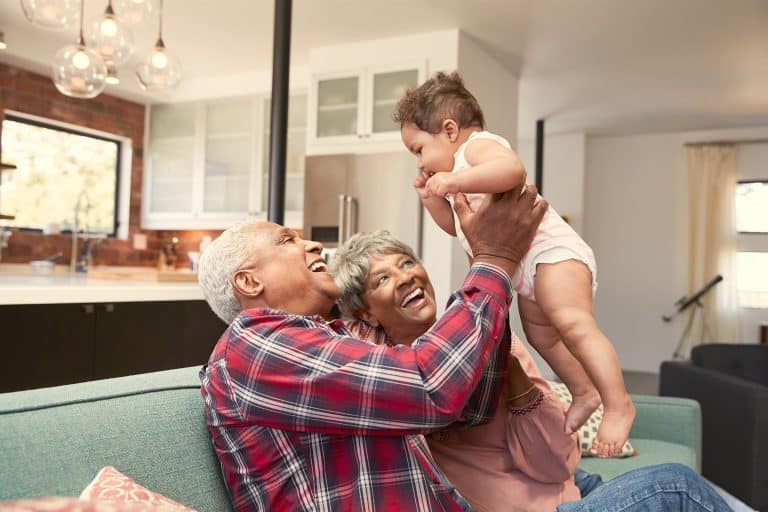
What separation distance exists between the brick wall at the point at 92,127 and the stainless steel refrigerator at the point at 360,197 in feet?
6.13

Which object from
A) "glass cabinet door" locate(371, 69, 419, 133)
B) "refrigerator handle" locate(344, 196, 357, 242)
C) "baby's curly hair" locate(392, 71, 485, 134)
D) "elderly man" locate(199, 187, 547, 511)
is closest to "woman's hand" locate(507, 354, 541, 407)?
"elderly man" locate(199, 187, 547, 511)

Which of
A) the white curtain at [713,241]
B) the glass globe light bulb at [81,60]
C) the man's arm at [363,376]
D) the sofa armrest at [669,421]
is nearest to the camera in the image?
the man's arm at [363,376]

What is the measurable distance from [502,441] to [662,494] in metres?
0.41

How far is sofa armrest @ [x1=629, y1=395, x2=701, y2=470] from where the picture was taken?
2.77 meters

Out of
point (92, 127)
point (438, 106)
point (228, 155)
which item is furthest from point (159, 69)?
point (92, 127)

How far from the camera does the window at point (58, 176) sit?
561cm

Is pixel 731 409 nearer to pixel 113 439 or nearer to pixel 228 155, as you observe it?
pixel 113 439

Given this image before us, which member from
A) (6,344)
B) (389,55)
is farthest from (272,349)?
(389,55)

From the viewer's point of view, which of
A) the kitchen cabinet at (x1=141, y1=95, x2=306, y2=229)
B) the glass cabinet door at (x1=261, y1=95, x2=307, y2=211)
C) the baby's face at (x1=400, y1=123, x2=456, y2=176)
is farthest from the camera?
the kitchen cabinet at (x1=141, y1=95, x2=306, y2=229)

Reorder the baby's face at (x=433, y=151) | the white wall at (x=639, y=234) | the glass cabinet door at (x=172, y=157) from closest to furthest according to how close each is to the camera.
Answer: the baby's face at (x=433, y=151)
the glass cabinet door at (x=172, y=157)
the white wall at (x=639, y=234)

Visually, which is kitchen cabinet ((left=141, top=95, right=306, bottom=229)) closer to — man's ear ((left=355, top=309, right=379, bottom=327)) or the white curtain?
man's ear ((left=355, top=309, right=379, bottom=327))

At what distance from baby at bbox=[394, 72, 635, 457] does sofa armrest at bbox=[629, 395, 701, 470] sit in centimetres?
152

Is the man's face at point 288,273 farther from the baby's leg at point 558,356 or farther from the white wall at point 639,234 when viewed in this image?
the white wall at point 639,234

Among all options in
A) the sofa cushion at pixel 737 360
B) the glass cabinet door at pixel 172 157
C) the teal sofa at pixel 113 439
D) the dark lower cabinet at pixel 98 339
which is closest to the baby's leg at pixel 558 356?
the teal sofa at pixel 113 439
